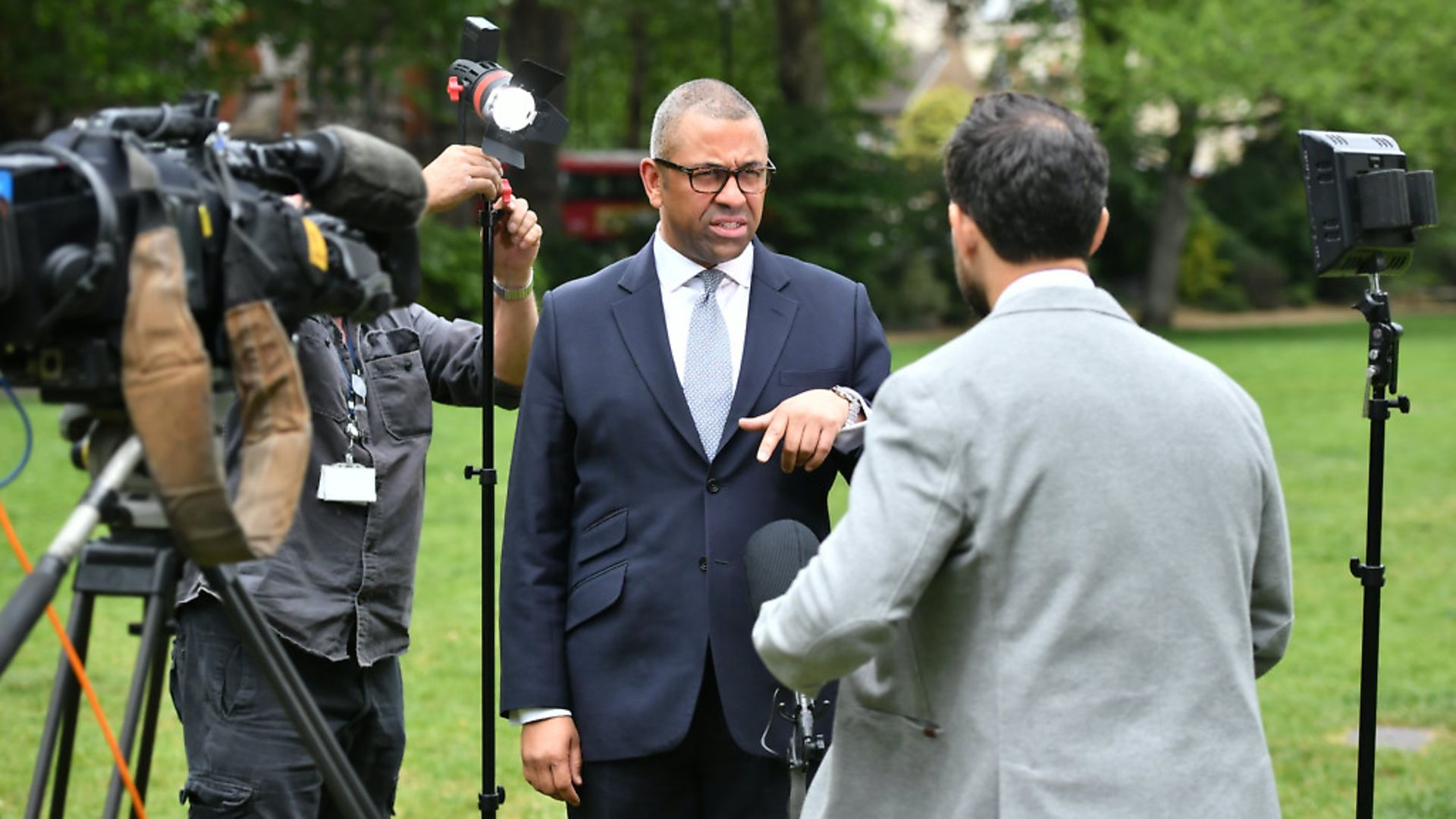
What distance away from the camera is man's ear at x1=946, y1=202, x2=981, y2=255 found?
2605 millimetres

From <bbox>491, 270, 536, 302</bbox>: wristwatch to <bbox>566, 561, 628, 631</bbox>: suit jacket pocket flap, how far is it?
852 mm

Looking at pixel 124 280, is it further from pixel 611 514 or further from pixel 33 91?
pixel 33 91

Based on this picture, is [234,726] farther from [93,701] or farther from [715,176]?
[715,176]

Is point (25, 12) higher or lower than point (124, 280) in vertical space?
higher

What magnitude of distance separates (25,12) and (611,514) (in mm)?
21409

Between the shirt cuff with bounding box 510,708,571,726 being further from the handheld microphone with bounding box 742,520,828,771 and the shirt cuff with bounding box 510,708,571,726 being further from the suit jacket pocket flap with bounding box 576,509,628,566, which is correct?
the handheld microphone with bounding box 742,520,828,771

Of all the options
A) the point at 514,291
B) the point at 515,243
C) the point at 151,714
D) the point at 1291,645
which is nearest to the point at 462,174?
the point at 515,243

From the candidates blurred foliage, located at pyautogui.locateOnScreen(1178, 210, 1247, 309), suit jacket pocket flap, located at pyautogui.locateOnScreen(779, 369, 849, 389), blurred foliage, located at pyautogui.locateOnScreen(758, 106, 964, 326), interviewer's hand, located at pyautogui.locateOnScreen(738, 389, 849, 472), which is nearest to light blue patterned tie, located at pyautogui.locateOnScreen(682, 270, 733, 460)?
suit jacket pocket flap, located at pyautogui.locateOnScreen(779, 369, 849, 389)

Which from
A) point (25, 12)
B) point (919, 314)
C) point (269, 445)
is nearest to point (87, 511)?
point (269, 445)

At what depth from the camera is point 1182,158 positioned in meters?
37.2

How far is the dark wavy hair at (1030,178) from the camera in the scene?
2.52 metres

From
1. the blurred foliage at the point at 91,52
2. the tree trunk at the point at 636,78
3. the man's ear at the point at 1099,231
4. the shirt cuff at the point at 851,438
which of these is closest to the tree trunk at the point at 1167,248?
the tree trunk at the point at 636,78

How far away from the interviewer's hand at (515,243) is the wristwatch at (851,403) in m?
0.93

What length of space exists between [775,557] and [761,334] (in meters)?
0.93
